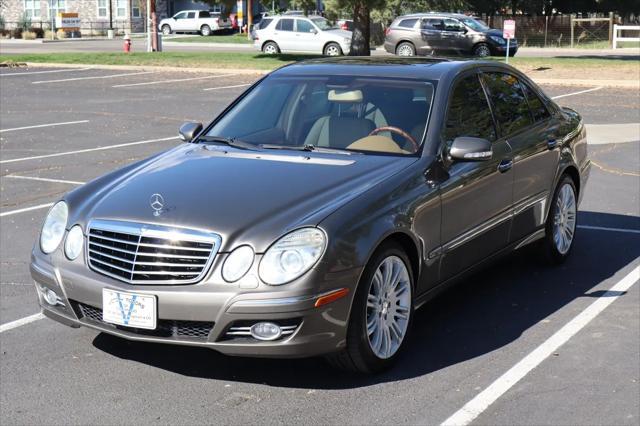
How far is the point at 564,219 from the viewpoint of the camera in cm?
768

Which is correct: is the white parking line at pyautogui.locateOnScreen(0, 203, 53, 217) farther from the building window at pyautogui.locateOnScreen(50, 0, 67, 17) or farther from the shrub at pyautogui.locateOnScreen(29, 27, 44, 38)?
the building window at pyautogui.locateOnScreen(50, 0, 67, 17)

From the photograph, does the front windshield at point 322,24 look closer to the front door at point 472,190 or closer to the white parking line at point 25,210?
the white parking line at point 25,210

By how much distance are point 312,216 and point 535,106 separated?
10.3ft

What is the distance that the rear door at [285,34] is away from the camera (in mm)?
37406

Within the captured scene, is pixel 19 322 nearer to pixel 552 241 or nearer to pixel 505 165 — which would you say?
pixel 505 165

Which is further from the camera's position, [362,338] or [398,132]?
[398,132]

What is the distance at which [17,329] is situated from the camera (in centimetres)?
611

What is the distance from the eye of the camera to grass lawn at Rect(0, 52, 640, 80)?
2718 cm

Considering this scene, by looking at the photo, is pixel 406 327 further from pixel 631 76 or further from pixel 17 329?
pixel 631 76

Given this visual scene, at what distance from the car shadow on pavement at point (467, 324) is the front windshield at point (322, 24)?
98.7 ft

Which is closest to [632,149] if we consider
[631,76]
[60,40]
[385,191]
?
[385,191]

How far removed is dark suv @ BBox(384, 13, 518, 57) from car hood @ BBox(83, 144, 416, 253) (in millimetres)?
29863

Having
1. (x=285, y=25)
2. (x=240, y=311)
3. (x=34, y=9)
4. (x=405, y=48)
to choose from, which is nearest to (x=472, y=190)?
(x=240, y=311)

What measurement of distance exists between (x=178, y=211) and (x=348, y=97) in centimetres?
176
